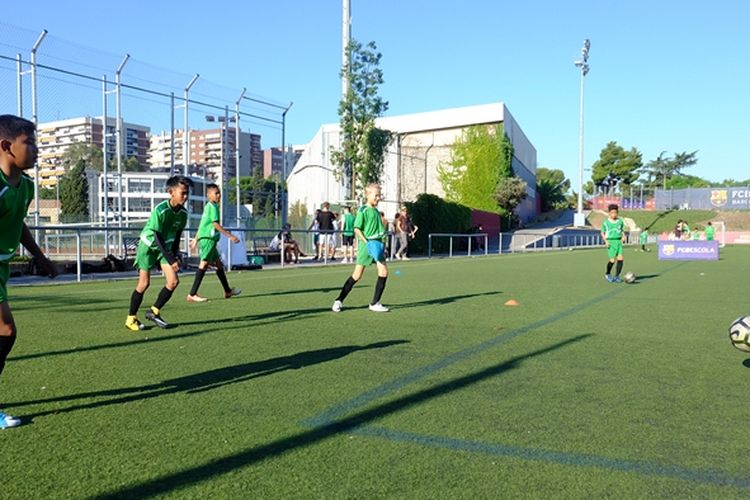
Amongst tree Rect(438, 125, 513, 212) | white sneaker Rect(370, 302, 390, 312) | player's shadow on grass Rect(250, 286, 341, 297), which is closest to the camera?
white sneaker Rect(370, 302, 390, 312)

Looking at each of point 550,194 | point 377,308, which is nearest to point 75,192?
point 377,308

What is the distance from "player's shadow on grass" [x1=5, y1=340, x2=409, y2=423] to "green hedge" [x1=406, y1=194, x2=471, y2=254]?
23.3 meters

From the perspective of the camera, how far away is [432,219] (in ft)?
102

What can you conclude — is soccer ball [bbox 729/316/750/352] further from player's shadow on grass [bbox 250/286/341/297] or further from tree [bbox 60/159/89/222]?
tree [bbox 60/159/89/222]

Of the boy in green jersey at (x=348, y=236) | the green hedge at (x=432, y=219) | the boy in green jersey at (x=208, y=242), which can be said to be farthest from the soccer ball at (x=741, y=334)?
the green hedge at (x=432, y=219)

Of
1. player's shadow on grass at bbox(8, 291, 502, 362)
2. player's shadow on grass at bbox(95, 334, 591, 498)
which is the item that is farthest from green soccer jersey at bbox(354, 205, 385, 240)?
player's shadow on grass at bbox(95, 334, 591, 498)

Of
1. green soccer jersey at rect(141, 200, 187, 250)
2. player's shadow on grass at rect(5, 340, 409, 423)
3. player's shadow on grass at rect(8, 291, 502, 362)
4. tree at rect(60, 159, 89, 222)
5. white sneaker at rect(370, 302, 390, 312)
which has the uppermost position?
tree at rect(60, 159, 89, 222)

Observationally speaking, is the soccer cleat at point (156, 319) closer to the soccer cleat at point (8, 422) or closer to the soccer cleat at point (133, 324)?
the soccer cleat at point (133, 324)

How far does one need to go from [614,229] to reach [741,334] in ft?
30.2

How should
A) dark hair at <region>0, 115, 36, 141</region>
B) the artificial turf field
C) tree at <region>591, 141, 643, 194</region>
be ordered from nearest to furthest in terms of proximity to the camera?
the artificial turf field → dark hair at <region>0, 115, 36, 141</region> → tree at <region>591, 141, 643, 194</region>

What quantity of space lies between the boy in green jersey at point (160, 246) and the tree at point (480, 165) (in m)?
43.4

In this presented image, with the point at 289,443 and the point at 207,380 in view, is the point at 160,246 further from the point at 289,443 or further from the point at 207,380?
the point at 289,443

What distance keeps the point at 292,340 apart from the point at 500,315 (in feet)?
10.6

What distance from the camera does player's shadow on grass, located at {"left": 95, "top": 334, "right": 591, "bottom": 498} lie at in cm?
268
